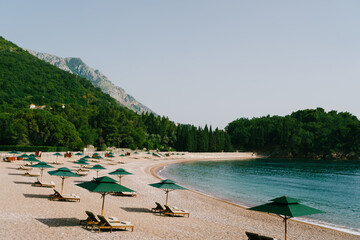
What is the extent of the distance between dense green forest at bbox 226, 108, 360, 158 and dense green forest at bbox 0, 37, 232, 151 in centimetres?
1916

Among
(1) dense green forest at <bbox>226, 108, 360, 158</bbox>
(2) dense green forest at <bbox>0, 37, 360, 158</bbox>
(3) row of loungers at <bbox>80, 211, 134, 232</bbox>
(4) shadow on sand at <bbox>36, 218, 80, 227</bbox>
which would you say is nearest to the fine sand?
(4) shadow on sand at <bbox>36, 218, 80, 227</bbox>

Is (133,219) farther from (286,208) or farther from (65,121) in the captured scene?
(65,121)

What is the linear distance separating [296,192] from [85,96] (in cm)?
18491

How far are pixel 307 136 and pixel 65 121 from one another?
115342 millimetres

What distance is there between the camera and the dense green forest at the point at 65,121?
253 ft

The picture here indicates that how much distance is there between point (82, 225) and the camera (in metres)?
13.8

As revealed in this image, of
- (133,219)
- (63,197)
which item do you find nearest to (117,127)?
(63,197)

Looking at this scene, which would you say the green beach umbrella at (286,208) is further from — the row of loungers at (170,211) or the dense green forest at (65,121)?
the dense green forest at (65,121)

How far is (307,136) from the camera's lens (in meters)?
140

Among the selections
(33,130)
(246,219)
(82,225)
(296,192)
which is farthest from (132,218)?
(33,130)

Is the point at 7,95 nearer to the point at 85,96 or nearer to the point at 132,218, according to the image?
the point at 85,96

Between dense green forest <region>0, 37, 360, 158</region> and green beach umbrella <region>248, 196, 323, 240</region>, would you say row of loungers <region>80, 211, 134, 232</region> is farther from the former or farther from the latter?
dense green forest <region>0, 37, 360, 158</region>

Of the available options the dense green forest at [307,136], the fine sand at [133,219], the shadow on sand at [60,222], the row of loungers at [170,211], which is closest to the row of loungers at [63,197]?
the fine sand at [133,219]

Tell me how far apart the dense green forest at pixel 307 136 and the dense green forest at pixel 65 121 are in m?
19.2
